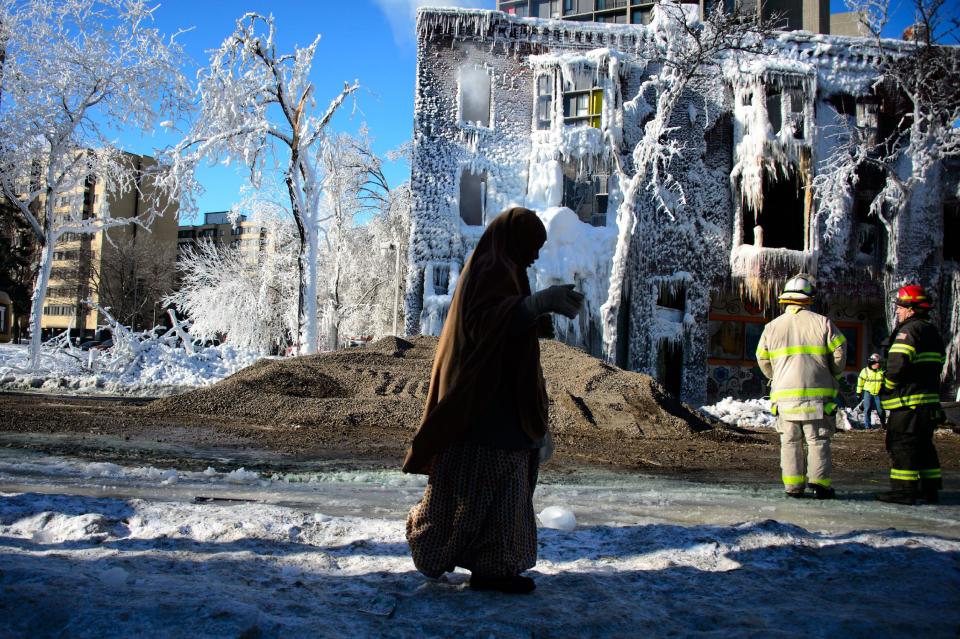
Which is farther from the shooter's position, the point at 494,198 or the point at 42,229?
the point at 494,198

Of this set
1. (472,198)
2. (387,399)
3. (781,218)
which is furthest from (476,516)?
(781,218)

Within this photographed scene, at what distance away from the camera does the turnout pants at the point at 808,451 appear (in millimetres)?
5934

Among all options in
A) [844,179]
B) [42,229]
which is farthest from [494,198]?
[42,229]

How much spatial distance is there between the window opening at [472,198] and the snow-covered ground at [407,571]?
17.2 meters

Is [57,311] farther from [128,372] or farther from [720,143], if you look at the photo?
[720,143]

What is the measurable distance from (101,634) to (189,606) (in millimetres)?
300

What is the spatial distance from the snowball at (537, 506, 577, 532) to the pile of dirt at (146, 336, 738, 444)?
6335mm

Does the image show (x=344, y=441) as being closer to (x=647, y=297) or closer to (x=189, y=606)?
(x=189, y=606)

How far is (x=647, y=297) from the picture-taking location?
20953mm

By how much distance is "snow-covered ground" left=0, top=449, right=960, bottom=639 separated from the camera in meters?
2.48

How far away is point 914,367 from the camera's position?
591 centimetres

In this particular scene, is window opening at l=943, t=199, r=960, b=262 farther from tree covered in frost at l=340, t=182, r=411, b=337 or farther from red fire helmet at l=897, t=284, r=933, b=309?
tree covered in frost at l=340, t=182, r=411, b=337

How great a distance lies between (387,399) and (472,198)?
1120cm

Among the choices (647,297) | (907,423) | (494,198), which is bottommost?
(907,423)
